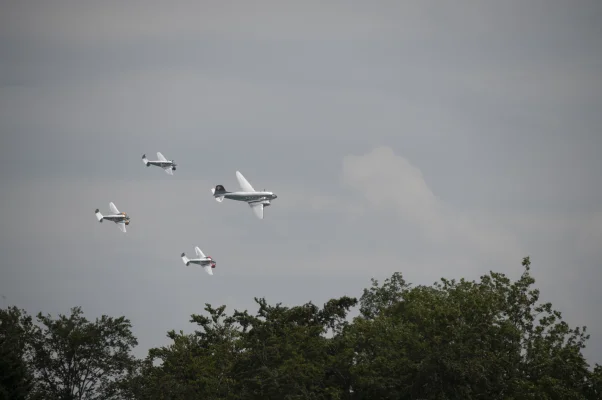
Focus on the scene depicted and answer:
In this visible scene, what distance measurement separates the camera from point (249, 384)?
7444 cm

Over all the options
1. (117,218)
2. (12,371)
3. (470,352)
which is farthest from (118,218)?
(470,352)

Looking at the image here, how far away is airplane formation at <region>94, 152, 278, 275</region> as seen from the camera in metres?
118

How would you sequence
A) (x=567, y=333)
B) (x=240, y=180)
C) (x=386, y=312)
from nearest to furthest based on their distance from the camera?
(x=567, y=333) → (x=386, y=312) → (x=240, y=180)

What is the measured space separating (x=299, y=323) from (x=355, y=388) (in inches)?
463

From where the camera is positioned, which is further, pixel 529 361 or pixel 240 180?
pixel 240 180

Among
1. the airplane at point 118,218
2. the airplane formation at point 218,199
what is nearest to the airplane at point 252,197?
the airplane formation at point 218,199

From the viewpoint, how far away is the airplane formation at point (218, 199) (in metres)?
118

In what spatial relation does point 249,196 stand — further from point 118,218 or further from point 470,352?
A: point 470,352

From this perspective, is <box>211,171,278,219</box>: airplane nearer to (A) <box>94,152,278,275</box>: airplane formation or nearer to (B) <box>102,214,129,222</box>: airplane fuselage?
(A) <box>94,152,278,275</box>: airplane formation

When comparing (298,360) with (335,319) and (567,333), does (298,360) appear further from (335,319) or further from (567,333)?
(567,333)

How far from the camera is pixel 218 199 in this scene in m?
121

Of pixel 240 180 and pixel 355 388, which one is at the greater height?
pixel 240 180

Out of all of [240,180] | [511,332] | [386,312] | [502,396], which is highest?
[240,180]

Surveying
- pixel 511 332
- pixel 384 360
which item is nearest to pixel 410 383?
pixel 384 360
